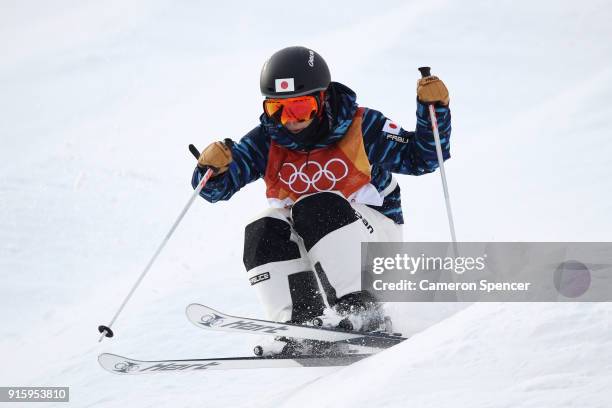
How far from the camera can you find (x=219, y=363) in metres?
4.55

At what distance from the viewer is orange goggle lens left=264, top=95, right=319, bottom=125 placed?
16.1 ft

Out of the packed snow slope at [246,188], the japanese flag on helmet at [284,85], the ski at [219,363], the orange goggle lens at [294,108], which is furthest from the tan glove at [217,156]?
the packed snow slope at [246,188]

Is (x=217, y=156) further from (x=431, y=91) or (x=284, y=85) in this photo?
(x=431, y=91)

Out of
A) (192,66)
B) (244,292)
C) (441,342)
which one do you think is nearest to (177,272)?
(244,292)

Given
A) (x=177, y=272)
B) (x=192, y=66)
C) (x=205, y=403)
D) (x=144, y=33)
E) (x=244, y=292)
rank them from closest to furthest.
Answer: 1. (x=205, y=403)
2. (x=244, y=292)
3. (x=177, y=272)
4. (x=192, y=66)
5. (x=144, y=33)

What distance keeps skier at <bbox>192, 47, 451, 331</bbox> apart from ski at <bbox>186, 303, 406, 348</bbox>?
14cm

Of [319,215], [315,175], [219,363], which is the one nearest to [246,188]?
[315,175]

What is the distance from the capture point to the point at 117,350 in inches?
253

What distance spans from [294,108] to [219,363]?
158cm

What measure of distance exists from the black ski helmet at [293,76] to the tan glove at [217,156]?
42 centimetres

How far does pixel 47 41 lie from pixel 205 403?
69.5 feet

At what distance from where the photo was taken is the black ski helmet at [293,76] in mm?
4855

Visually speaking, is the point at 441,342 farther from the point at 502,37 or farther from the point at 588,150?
the point at 502,37

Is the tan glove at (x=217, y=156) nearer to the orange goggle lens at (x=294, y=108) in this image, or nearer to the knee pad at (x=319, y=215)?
the orange goggle lens at (x=294, y=108)
